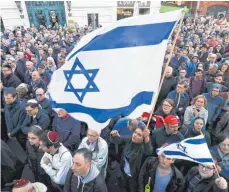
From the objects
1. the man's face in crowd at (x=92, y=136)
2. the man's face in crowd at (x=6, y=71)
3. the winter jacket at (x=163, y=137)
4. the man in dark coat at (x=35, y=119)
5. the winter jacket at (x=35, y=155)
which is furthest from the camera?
the man's face in crowd at (x=6, y=71)

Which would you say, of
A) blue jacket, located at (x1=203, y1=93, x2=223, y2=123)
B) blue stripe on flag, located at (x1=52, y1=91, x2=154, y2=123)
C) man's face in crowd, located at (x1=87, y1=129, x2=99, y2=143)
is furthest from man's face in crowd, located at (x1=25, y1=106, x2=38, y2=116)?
blue jacket, located at (x1=203, y1=93, x2=223, y2=123)

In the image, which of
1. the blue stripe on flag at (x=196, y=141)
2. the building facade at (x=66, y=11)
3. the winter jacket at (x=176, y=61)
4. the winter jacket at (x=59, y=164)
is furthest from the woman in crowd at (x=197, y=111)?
the building facade at (x=66, y=11)

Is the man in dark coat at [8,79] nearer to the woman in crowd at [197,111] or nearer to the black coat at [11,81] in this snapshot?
the black coat at [11,81]

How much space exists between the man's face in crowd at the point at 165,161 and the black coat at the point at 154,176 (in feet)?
0.32

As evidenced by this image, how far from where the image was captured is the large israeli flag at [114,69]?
235 cm

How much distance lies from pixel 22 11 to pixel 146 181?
73.7 ft

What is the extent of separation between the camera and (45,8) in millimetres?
21938

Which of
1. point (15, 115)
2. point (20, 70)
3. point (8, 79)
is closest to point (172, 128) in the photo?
point (15, 115)

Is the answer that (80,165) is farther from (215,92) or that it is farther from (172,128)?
(215,92)

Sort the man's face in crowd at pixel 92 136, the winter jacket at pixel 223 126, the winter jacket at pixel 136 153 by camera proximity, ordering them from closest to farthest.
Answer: the man's face in crowd at pixel 92 136, the winter jacket at pixel 136 153, the winter jacket at pixel 223 126

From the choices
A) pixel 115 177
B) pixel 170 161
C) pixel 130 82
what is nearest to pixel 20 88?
pixel 115 177

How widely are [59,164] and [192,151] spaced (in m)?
1.67

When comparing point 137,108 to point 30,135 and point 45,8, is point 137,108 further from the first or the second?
point 45,8

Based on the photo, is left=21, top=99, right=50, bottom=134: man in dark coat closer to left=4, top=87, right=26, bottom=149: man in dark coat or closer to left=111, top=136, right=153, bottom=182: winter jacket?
left=4, top=87, right=26, bottom=149: man in dark coat
